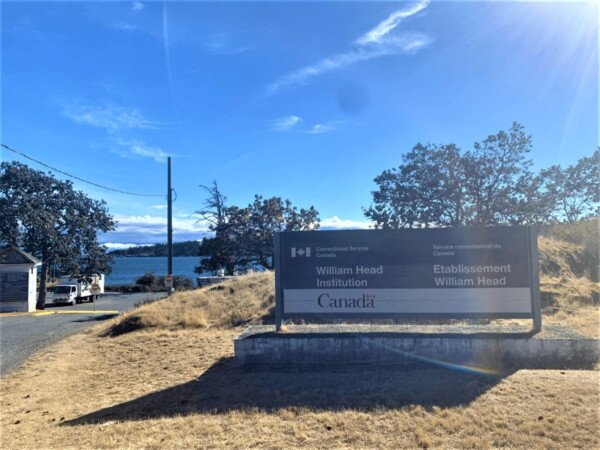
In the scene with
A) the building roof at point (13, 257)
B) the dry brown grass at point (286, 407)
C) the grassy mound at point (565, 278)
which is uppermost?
the building roof at point (13, 257)

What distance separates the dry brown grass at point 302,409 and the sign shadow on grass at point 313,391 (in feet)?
0.05

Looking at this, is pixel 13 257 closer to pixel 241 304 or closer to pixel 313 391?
pixel 241 304

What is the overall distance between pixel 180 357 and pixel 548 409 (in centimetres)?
674

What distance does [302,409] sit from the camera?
219 inches

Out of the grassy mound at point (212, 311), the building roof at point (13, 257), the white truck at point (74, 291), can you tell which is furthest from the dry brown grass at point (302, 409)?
the white truck at point (74, 291)

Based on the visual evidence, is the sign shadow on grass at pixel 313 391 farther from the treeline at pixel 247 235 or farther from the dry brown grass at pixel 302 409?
the treeline at pixel 247 235

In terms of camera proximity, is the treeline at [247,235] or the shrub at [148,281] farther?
the shrub at [148,281]

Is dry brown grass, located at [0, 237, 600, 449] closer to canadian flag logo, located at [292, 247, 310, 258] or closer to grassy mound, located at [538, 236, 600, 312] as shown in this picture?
canadian flag logo, located at [292, 247, 310, 258]

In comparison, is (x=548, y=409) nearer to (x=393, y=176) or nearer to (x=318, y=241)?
(x=318, y=241)

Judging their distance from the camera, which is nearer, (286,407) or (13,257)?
(286,407)

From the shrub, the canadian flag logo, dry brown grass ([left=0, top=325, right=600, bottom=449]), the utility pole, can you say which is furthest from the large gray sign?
the shrub

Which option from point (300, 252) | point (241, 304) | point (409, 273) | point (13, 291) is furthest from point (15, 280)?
point (409, 273)

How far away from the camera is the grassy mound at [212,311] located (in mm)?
13309

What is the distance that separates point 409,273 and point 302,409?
141 inches
